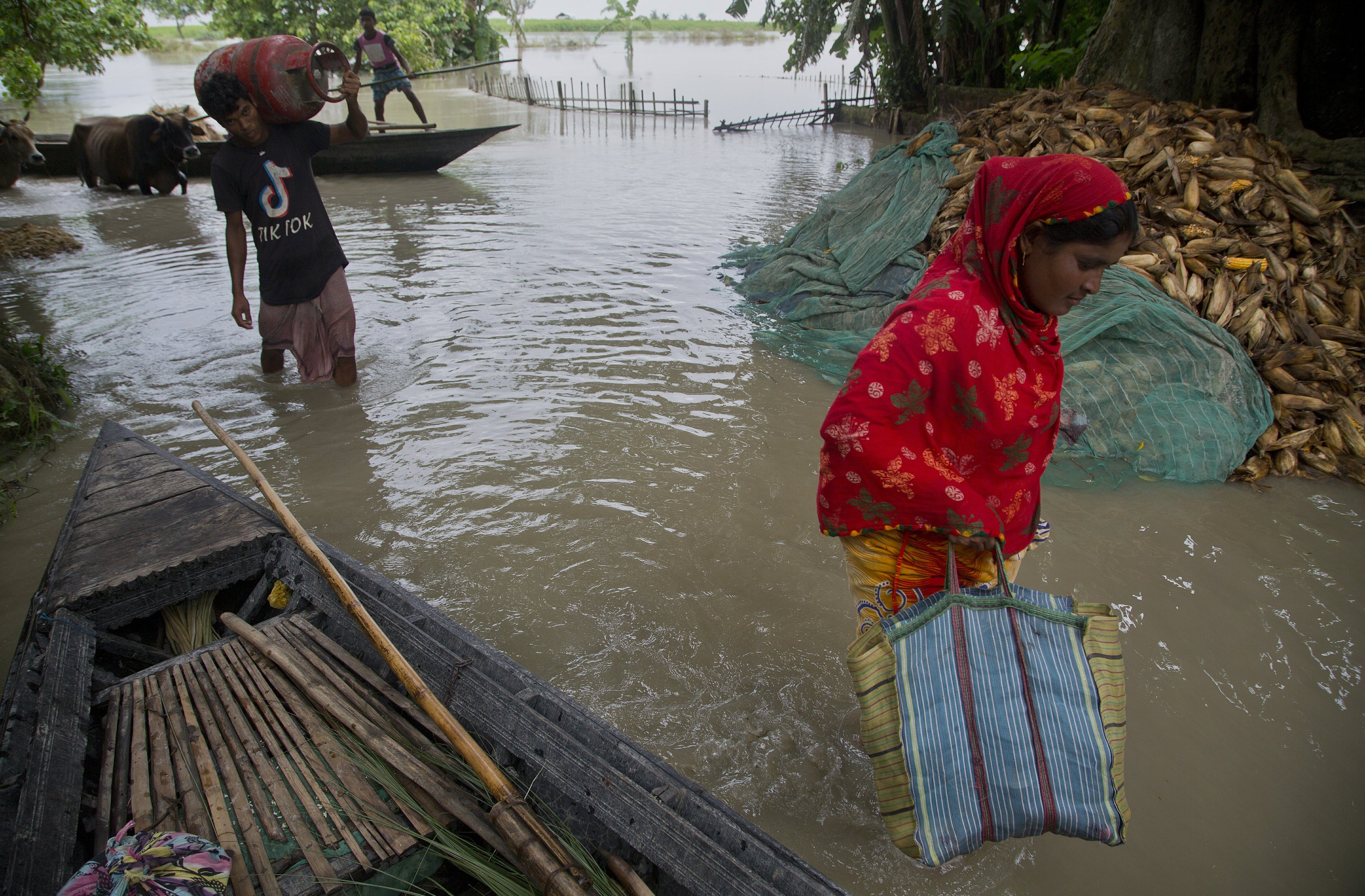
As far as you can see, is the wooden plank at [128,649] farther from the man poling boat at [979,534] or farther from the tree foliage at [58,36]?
the tree foliage at [58,36]

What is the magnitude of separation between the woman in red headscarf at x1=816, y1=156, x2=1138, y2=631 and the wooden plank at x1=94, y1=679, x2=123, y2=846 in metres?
1.73

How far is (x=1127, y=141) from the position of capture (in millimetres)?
4891

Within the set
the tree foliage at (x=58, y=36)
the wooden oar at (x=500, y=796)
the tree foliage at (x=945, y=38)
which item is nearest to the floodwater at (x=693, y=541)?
the wooden oar at (x=500, y=796)

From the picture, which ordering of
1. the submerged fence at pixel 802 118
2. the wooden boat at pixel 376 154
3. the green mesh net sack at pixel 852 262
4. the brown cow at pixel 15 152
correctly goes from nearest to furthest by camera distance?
1. the green mesh net sack at pixel 852 262
2. the brown cow at pixel 15 152
3. the wooden boat at pixel 376 154
4. the submerged fence at pixel 802 118

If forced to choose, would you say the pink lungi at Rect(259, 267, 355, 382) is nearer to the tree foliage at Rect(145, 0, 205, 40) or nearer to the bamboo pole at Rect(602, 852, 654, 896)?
the bamboo pole at Rect(602, 852, 654, 896)

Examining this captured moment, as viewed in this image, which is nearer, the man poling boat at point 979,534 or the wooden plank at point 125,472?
the man poling boat at point 979,534

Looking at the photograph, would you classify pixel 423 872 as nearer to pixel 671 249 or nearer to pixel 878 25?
pixel 671 249

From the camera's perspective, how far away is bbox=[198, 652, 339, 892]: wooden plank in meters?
1.47

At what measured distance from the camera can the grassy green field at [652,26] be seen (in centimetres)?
7156

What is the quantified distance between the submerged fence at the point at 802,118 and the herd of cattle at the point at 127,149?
484 inches

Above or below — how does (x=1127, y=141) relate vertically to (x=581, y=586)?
above

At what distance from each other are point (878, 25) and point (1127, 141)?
12384mm

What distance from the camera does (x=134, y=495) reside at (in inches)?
99.0

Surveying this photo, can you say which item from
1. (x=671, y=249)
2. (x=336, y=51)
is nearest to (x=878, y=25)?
(x=671, y=249)
